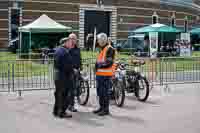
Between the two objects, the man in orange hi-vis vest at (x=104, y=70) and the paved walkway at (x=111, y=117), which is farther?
the man in orange hi-vis vest at (x=104, y=70)

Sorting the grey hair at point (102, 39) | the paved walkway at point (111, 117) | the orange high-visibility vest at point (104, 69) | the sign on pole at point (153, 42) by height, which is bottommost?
the paved walkway at point (111, 117)

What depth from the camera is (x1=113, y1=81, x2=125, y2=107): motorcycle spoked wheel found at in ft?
32.2

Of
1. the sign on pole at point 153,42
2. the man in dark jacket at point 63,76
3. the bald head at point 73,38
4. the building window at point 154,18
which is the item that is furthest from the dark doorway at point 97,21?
the man in dark jacket at point 63,76

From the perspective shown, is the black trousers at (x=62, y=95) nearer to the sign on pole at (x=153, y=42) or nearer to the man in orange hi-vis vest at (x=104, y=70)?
the man in orange hi-vis vest at (x=104, y=70)

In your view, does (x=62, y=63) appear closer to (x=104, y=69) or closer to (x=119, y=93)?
(x=104, y=69)

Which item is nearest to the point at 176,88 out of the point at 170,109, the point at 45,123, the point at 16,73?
the point at 170,109

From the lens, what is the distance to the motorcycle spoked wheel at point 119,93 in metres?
9.80

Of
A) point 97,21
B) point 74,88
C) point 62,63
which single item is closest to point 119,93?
point 74,88

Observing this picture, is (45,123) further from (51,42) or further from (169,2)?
(169,2)

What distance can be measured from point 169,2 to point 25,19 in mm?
19384

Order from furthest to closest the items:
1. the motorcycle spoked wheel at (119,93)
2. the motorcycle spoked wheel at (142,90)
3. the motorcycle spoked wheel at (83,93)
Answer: the motorcycle spoked wheel at (142,90)
the motorcycle spoked wheel at (83,93)
the motorcycle spoked wheel at (119,93)

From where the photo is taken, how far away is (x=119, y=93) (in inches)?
391

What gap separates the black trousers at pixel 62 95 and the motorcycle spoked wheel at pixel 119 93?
147 cm

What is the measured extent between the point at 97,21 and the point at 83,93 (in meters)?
33.0
